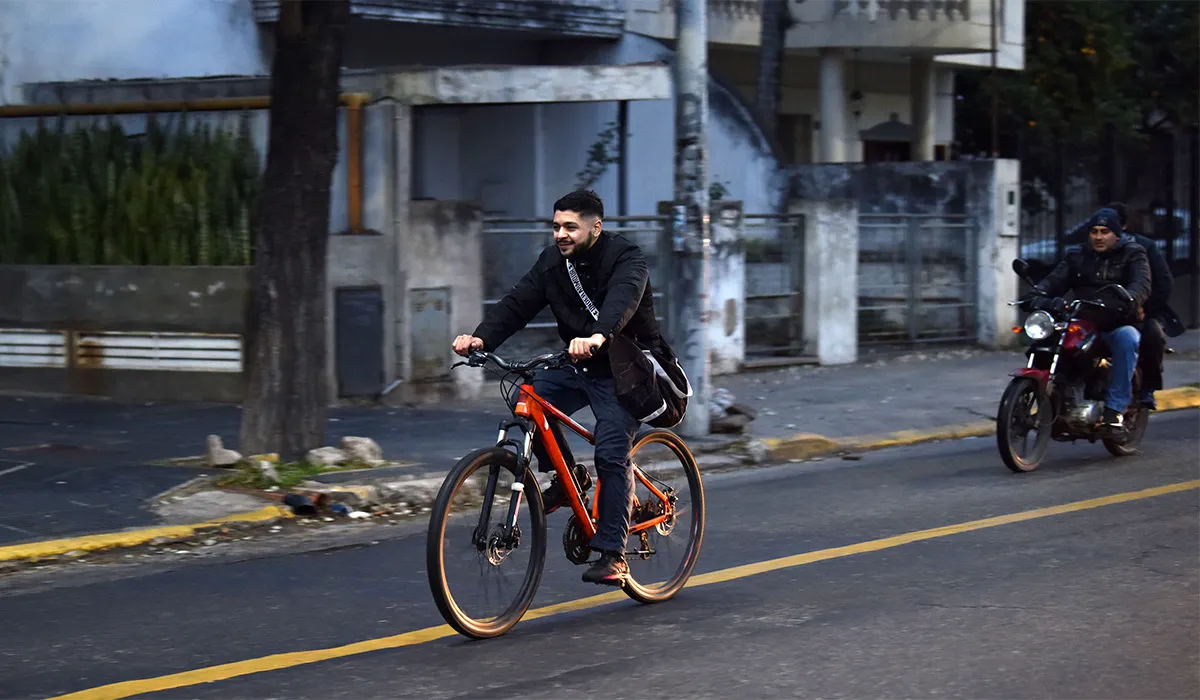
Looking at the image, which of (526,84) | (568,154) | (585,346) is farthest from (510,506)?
(568,154)

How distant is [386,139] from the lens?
539 inches

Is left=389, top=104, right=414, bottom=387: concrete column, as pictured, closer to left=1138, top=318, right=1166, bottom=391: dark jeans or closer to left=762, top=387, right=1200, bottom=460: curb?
left=762, top=387, right=1200, bottom=460: curb

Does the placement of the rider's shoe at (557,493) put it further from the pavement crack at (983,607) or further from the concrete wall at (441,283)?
the concrete wall at (441,283)

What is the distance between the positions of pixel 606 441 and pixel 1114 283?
571cm

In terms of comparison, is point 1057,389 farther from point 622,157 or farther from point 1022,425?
point 622,157

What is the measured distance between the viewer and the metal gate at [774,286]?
1673 cm

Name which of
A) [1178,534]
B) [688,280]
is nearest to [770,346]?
[688,280]

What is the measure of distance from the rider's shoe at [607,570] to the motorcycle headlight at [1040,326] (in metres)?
5.08

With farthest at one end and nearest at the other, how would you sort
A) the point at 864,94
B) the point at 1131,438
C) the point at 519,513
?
the point at 864,94 < the point at 1131,438 < the point at 519,513

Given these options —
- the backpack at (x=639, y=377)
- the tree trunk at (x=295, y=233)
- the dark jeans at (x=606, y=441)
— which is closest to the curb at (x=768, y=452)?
the tree trunk at (x=295, y=233)

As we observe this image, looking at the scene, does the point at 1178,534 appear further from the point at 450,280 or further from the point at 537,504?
the point at 450,280

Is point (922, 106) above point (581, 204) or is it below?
above

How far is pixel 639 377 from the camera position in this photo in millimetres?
6332

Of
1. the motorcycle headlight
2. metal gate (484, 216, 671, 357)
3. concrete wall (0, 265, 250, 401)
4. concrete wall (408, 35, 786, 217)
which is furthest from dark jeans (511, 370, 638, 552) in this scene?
concrete wall (408, 35, 786, 217)
